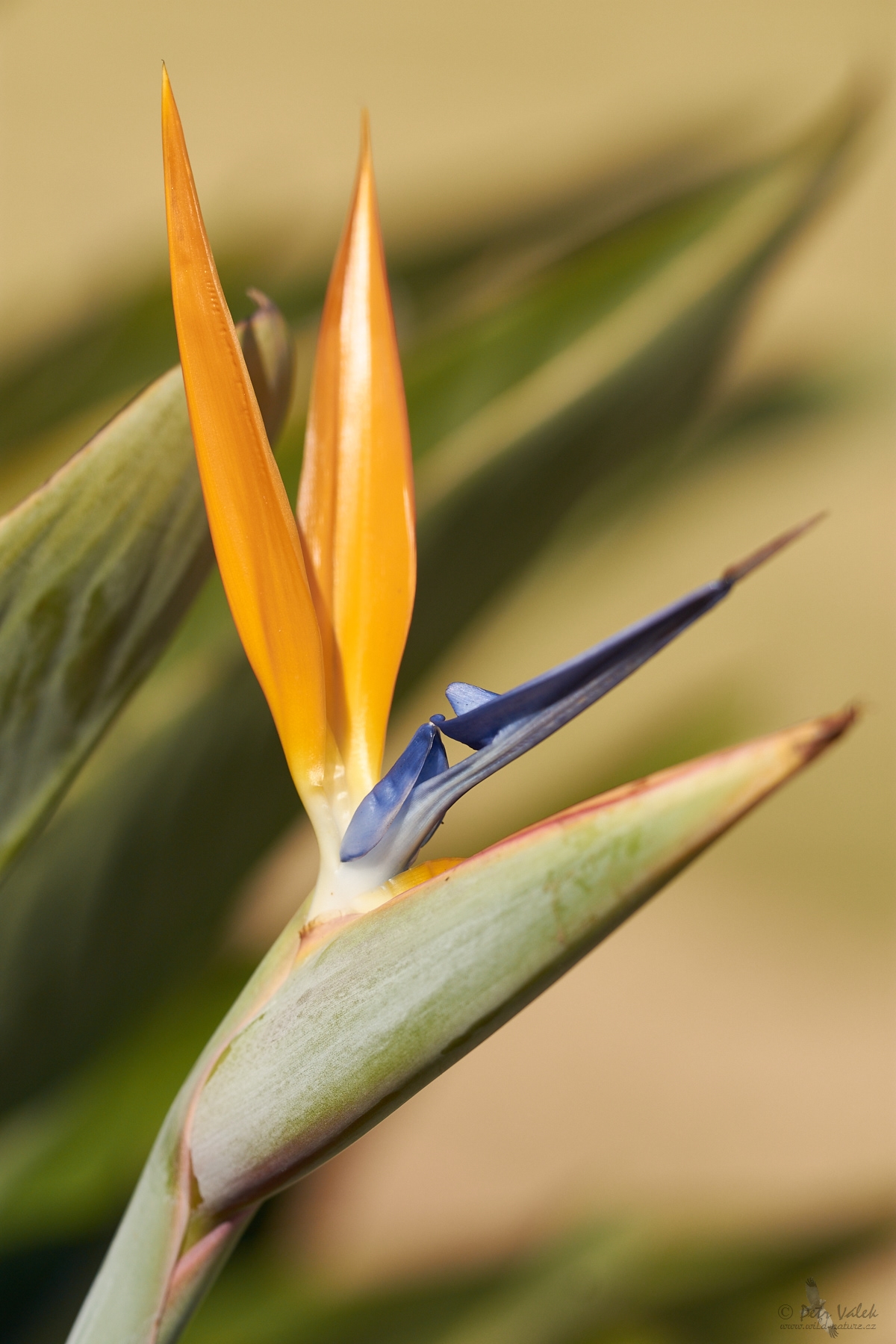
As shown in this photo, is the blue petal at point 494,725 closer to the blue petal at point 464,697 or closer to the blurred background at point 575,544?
the blue petal at point 464,697

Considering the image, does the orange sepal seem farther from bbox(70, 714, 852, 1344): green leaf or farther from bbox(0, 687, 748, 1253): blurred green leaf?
bbox(0, 687, 748, 1253): blurred green leaf

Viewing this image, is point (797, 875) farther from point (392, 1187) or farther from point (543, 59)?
point (543, 59)

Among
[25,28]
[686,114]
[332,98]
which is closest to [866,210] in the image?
[686,114]

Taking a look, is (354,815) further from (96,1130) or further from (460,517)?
(96,1130)

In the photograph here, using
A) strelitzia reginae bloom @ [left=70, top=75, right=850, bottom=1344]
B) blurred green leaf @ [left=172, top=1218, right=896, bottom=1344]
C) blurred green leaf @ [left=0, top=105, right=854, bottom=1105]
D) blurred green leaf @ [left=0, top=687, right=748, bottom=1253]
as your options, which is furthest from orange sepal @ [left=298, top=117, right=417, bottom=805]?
blurred green leaf @ [left=172, top=1218, right=896, bottom=1344]

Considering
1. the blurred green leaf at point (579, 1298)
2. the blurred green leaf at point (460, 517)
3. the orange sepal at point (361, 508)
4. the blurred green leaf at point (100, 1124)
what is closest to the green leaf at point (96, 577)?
the orange sepal at point (361, 508)

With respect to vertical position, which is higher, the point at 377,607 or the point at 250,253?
the point at 250,253
